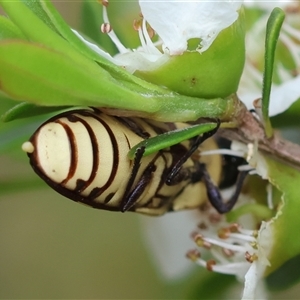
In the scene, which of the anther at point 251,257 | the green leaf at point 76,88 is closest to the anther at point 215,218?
the anther at point 251,257

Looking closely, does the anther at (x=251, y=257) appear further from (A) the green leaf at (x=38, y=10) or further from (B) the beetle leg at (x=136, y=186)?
(A) the green leaf at (x=38, y=10)

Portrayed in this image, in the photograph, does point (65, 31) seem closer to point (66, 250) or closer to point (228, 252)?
point (228, 252)

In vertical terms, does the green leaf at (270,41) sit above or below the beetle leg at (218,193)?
above

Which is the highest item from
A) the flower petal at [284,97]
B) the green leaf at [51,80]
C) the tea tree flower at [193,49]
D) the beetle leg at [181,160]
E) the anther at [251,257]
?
the flower petal at [284,97]

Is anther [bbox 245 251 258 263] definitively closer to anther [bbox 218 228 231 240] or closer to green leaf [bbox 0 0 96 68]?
anther [bbox 218 228 231 240]

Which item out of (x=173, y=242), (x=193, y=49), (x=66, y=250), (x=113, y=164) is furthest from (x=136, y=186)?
(x=66, y=250)

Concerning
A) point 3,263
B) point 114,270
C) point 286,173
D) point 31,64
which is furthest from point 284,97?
point 3,263

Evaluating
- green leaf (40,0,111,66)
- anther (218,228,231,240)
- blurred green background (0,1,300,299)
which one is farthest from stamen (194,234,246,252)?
blurred green background (0,1,300,299)
